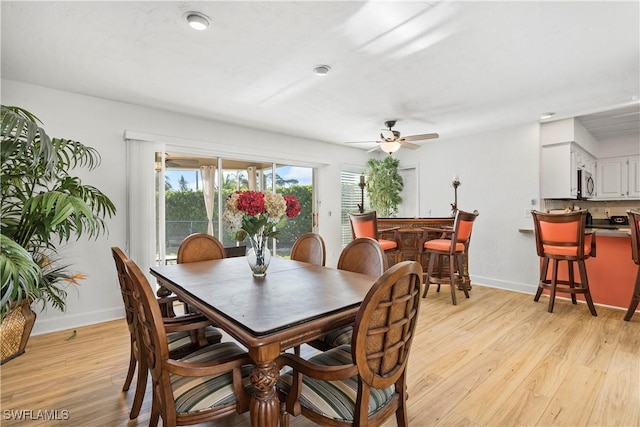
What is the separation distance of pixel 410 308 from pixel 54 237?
3439 mm

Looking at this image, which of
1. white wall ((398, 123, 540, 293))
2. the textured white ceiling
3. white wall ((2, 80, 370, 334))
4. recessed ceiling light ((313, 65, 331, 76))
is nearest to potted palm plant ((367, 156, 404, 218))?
white wall ((398, 123, 540, 293))

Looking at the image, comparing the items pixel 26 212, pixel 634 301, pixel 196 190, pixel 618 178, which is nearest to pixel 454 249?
pixel 634 301

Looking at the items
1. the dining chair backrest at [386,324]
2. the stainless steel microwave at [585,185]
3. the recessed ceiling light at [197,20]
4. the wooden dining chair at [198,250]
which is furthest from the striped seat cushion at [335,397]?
the stainless steel microwave at [585,185]

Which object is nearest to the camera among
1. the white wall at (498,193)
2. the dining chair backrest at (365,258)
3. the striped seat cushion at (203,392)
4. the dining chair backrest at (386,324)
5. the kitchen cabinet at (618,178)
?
the dining chair backrest at (386,324)

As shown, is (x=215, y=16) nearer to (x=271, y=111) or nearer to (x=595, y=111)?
(x=271, y=111)

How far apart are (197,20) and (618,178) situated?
21.5 feet

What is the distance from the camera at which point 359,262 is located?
2121 millimetres

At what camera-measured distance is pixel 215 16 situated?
1881 mm

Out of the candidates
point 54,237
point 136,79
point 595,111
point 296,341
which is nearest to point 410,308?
point 296,341

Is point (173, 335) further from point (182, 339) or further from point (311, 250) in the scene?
point (311, 250)

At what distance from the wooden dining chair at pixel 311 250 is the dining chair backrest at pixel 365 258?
321mm

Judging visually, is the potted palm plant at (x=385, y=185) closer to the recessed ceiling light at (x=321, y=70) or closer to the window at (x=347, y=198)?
the window at (x=347, y=198)

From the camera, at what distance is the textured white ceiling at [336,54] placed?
185cm

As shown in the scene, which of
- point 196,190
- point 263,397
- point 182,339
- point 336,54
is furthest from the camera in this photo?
point 196,190
